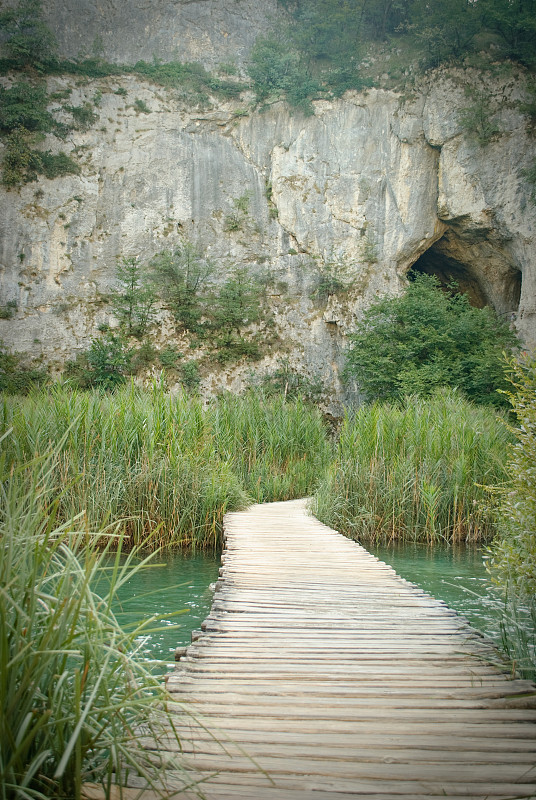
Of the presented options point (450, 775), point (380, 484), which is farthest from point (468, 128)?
point (450, 775)

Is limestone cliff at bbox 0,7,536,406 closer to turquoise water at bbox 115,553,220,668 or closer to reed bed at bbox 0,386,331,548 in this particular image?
reed bed at bbox 0,386,331,548

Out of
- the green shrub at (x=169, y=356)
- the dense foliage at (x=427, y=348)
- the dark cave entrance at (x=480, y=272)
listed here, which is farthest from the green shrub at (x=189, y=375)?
the dark cave entrance at (x=480, y=272)

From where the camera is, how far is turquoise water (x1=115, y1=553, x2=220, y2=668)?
3779 millimetres

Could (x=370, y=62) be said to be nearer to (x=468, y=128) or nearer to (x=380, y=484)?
(x=468, y=128)

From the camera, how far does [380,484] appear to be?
23.3ft

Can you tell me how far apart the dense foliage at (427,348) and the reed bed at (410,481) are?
6.88 metres

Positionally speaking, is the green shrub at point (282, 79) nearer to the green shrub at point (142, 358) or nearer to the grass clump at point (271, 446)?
the green shrub at point (142, 358)

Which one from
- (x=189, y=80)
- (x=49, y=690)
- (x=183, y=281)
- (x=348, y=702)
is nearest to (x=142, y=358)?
(x=183, y=281)

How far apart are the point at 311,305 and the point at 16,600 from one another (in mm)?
18129

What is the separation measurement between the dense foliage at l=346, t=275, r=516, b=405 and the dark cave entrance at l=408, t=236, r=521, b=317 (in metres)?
1.87

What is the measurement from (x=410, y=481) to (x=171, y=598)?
3519 mm

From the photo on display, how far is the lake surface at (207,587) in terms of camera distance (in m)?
4.02

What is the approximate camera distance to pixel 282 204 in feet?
64.0

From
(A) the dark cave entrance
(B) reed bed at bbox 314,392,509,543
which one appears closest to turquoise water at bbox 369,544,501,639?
(B) reed bed at bbox 314,392,509,543
